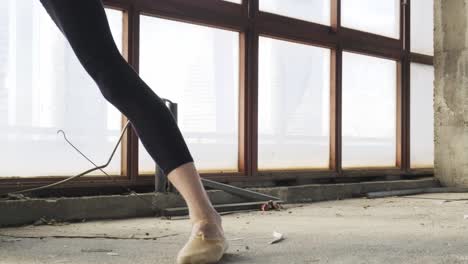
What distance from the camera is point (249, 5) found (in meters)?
4.08

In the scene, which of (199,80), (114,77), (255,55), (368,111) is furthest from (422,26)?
(114,77)

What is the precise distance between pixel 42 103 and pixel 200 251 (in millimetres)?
1774

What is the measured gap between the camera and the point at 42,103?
10.1 ft

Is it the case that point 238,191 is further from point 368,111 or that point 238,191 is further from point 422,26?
point 422,26

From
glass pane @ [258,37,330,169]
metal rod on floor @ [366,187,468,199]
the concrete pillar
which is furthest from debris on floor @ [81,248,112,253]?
the concrete pillar

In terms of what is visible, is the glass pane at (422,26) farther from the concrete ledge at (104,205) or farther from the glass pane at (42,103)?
the glass pane at (42,103)

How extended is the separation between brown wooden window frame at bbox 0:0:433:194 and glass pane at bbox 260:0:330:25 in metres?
0.05

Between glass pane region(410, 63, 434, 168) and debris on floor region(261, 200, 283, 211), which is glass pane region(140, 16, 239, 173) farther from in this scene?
glass pane region(410, 63, 434, 168)

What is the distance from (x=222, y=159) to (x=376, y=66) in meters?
1.92

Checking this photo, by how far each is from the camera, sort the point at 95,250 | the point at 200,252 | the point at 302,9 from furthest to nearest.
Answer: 1. the point at 302,9
2. the point at 95,250
3. the point at 200,252

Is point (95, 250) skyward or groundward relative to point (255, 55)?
groundward

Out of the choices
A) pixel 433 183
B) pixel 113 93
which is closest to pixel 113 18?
pixel 113 93

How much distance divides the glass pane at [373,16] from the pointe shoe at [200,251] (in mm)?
3518

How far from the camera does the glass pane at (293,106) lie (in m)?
4.21
